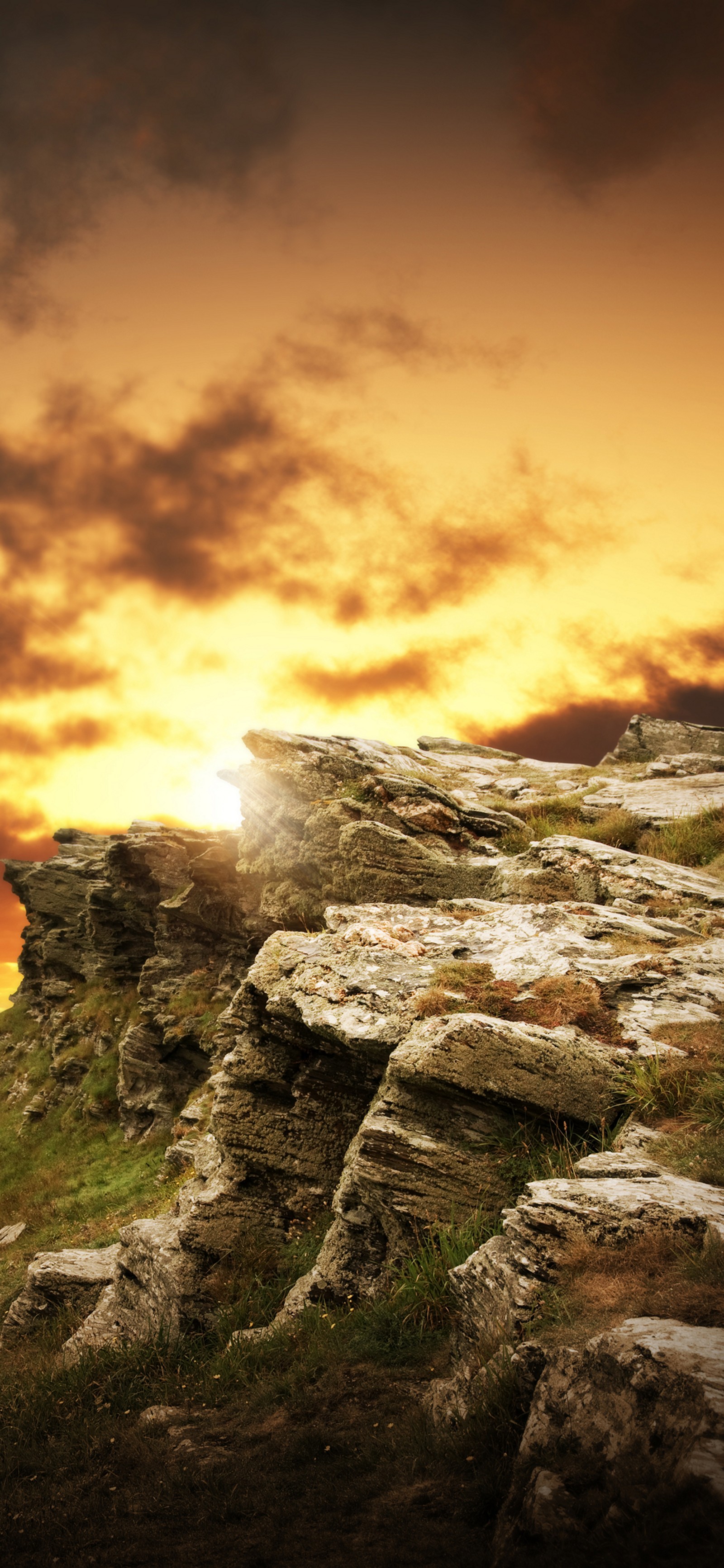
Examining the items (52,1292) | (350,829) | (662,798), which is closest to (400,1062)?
(350,829)

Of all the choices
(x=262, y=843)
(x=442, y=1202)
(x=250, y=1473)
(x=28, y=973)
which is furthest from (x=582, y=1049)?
(x=28, y=973)

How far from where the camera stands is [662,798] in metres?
20.8

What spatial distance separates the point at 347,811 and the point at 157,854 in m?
23.7

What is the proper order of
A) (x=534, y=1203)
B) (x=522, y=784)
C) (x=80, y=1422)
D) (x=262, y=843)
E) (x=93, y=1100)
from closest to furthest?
(x=534, y=1203) < (x=80, y=1422) < (x=262, y=843) < (x=522, y=784) < (x=93, y=1100)

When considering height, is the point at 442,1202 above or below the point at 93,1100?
above

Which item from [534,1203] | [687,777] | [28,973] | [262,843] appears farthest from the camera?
[28,973]

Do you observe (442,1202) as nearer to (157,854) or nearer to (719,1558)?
(719,1558)

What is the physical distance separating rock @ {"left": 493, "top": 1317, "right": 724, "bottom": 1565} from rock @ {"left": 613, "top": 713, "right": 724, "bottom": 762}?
3036 cm

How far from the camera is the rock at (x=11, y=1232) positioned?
24.5m

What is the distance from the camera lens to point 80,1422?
7.67 m

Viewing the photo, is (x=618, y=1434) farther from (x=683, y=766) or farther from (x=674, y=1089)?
(x=683, y=766)

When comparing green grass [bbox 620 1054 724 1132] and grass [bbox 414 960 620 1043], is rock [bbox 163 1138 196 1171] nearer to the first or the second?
grass [bbox 414 960 620 1043]

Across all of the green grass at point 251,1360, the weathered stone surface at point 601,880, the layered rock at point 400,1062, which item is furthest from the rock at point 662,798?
the green grass at point 251,1360

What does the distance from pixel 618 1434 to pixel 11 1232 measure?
2834cm
